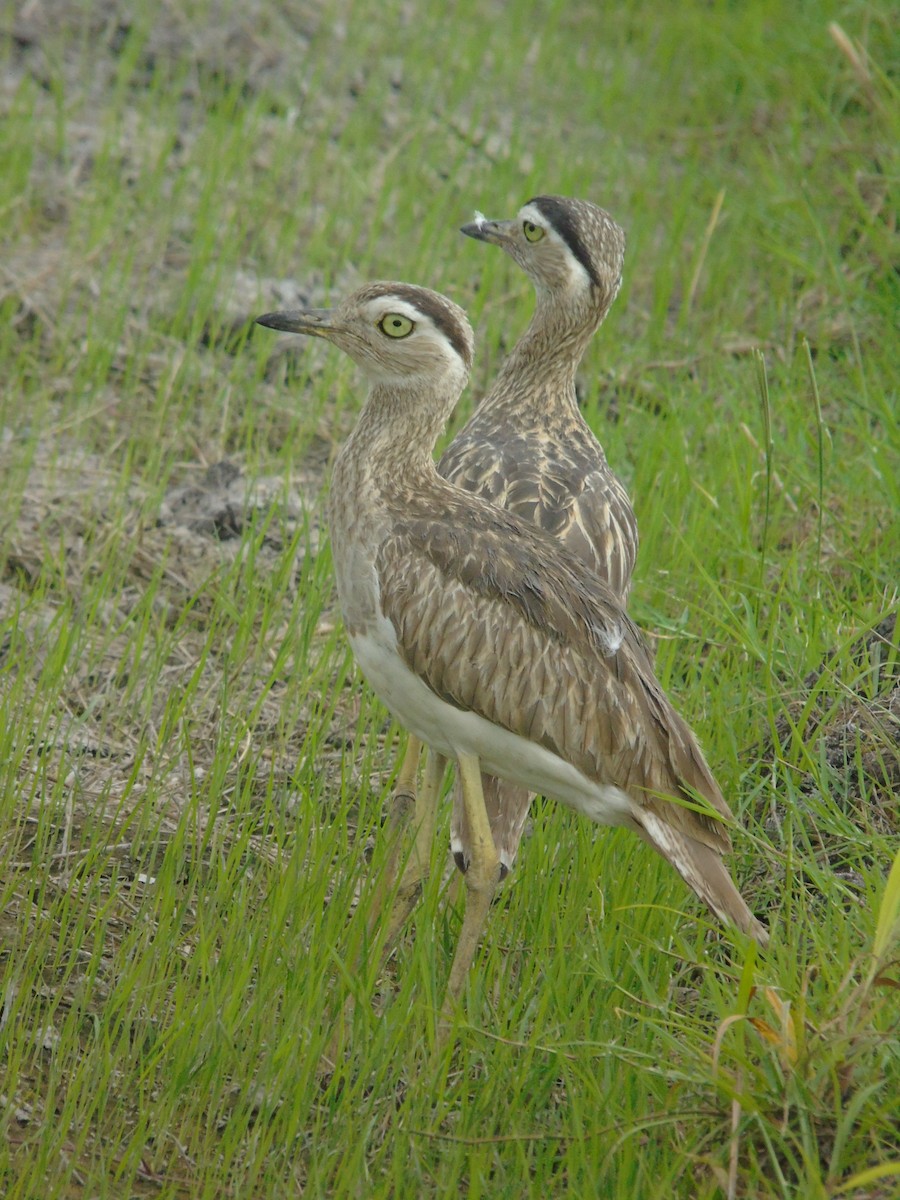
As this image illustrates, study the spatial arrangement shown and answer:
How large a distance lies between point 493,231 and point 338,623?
58.2 inches

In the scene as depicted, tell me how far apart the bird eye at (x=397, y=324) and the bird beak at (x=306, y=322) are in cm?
16

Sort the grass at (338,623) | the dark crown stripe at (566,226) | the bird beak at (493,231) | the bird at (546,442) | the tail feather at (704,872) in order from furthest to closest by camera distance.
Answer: the bird beak at (493,231) < the dark crown stripe at (566,226) < the bird at (546,442) < the tail feather at (704,872) < the grass at (338,623)

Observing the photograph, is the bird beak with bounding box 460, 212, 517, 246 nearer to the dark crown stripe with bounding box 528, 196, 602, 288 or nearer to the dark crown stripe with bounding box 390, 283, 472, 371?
the dark crown stripe with bounding box 528, 196, 602, 288

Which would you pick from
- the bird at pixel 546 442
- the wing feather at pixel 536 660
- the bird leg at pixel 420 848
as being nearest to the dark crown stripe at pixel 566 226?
the bird at pixel 546 442

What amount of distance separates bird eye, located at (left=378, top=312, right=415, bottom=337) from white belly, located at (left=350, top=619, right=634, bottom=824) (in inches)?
29.9

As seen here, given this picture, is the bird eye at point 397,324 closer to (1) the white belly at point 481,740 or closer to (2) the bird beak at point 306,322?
(2) the bird beak at point 306,322

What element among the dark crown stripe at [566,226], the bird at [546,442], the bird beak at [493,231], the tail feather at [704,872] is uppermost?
the dark crown stripe at [566,226]

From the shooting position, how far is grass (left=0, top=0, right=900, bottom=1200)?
3.43 metres

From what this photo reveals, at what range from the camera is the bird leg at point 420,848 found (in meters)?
4.13

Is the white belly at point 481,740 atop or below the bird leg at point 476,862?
atop

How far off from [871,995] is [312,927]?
1.30 m

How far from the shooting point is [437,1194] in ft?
10.8

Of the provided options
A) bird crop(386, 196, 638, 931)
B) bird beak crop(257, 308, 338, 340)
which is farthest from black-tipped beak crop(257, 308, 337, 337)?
bird crop(386, 196, 638, 931)

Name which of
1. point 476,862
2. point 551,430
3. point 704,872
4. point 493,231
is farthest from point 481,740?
point 493,231
